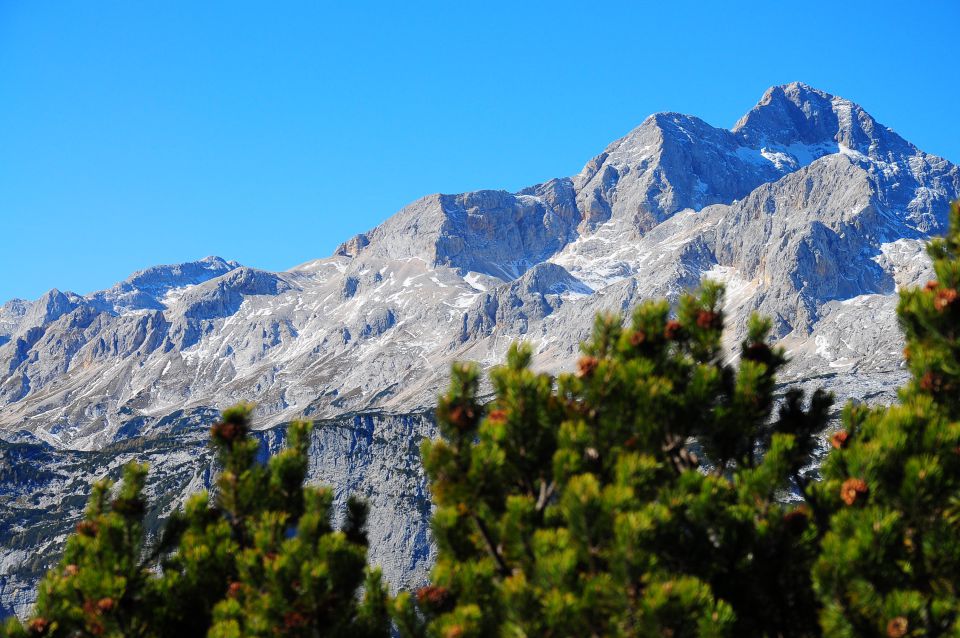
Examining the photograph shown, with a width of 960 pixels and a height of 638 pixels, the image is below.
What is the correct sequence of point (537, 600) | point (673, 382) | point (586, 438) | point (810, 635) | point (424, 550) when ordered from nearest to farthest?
point (537, 600)
point (810, 635)
point (586, 438)
point (673, 382)
point (424, 550)

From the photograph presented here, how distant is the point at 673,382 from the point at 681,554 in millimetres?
2152

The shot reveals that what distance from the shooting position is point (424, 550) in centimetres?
18350

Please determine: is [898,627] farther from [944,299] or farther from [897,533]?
[944,299]

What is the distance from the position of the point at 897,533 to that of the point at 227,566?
743 centimetres

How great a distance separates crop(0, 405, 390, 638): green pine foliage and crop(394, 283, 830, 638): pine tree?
874 millimetres

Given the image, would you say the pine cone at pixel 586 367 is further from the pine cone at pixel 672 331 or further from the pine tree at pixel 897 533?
the pine tree at pixel 897 533

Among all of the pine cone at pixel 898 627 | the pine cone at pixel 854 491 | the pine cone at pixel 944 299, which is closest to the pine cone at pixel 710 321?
the pine cone at pixel 944 299

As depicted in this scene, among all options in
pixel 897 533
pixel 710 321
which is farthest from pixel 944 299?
pixel 897 533

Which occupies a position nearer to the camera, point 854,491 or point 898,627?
point 898,627

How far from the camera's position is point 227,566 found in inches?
381

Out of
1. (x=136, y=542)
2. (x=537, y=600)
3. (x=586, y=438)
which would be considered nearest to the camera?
(x=537, y=600)

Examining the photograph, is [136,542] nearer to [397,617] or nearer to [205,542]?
[205,542]

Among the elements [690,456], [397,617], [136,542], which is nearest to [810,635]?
[690,456]

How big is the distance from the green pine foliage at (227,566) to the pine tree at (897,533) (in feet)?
16.4
